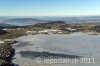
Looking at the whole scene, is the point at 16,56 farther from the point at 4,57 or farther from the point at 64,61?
the point at 64,61

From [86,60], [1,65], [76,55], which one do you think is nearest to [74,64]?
[86,60]

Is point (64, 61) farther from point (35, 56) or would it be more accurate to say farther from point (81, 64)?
point (35, 56)

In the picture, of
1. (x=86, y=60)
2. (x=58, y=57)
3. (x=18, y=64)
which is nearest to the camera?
(x=18, y=64)

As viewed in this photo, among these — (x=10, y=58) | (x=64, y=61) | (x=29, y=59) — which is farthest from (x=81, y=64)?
(x=10, y=58)

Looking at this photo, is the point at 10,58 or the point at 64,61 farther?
the point at 10,58

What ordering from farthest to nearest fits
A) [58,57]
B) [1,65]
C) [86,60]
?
[58,57] → [86,60] → [1,65]

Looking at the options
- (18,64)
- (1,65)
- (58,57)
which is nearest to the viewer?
(1,65)

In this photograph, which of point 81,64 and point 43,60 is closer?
point 81,64

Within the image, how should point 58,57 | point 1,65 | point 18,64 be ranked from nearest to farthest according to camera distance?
1. point 1,65
2. point 18,64
3. point 58,57
